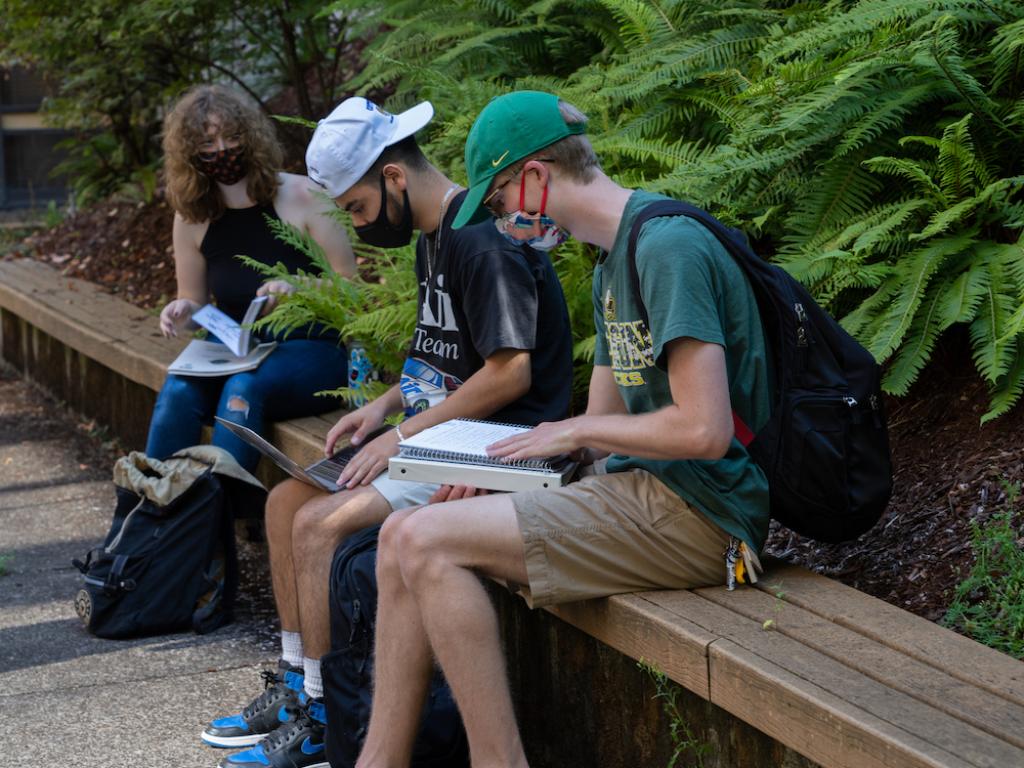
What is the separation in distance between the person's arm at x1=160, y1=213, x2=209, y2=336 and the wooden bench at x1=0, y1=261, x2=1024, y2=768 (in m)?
2.52

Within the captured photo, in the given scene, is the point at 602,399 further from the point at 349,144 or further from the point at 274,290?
the point at 274,290

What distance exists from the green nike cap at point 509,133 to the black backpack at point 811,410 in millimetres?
309

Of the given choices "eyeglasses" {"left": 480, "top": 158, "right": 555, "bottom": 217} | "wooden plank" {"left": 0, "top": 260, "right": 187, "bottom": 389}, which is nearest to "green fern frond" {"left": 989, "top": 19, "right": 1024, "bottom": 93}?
"eyeglasses" {"left": 480, "top": 158, "right": 555, "bottom": 217}

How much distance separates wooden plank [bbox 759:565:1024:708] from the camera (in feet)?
9.10

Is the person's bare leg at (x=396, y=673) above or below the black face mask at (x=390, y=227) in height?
below

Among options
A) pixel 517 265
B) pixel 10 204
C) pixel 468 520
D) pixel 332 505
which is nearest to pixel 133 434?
pixel 332 505

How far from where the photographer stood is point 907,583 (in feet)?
11.8

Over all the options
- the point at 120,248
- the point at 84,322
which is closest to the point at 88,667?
the point at 84,322

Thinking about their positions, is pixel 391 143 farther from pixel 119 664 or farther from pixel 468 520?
pixel 119 664

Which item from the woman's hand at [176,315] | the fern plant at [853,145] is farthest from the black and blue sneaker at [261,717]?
the woman's hand at [176,315]

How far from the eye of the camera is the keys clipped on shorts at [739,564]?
129 inches

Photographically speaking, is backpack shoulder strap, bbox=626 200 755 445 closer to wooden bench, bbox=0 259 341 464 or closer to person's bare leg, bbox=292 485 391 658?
person's bare leg, bbox=292 485 391 658

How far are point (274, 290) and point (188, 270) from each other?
0.61m

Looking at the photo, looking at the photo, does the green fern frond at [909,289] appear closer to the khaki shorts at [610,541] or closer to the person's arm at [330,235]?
the khaki shorts at [610,541]
